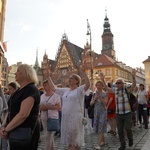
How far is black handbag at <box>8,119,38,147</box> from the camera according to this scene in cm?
268

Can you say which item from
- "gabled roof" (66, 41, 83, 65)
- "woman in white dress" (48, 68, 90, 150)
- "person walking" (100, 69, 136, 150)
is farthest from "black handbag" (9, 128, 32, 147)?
"gabled roof" (66, 41, 83, 65)

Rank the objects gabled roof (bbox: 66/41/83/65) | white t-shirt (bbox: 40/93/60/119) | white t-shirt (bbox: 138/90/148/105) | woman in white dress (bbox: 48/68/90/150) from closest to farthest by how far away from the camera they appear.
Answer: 1. woman in white dress (bbox: 48/68/90/150)
2. white t-shirt (bbox: 40/93/60/119)
3. white t-shirt (bbox: 138/90/148/105)
4. gabled roof (bbox: 66/41/83/65)

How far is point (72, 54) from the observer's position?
214ft

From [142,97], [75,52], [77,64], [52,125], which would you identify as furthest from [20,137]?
[75,52]

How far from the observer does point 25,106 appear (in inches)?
106

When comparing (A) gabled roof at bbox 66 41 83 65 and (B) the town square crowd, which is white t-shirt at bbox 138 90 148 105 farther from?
(A) gabled roof at bbox 66 41 83 65

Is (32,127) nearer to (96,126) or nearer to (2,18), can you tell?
(96,126)

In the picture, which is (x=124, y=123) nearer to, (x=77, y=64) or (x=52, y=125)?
(x=52, y=125)

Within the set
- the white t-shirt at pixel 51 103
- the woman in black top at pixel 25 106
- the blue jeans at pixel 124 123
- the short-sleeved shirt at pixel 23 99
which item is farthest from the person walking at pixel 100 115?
the short-sleeved shirt at pixel 23 99

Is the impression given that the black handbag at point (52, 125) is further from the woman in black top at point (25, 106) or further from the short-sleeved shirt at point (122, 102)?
the woman in black top at point (25, 106)

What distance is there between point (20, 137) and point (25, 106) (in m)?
0.40

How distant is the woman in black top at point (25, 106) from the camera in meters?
2.68

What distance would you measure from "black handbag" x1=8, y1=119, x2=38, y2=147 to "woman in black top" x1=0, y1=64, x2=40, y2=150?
0.05m

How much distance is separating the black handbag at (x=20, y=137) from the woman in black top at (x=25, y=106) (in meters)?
0.05
